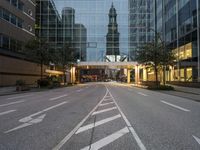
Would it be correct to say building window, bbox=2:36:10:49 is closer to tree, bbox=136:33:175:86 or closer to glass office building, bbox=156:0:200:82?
tree, bbox=136:33:175:86

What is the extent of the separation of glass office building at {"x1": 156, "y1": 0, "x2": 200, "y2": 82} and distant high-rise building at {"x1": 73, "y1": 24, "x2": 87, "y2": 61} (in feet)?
70.6

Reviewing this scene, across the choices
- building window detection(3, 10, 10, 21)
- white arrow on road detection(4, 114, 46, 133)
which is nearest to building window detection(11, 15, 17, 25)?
building window detection(3, 10, 10, 21)

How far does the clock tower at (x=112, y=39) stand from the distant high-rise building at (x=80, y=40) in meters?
6.21

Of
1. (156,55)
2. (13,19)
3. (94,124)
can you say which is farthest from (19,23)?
(94,124)

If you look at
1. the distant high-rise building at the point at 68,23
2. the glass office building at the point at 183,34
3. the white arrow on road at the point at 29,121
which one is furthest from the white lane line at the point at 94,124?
the distant high-rise building at the point at 68,23

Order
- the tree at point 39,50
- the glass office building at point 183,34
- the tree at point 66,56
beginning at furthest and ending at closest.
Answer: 1. the tree at point 66,56
2. the glass office building at point 183,34
3. the tree at point 39,50

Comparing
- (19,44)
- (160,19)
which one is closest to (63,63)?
(19,44)

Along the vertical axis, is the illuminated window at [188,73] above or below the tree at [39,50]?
below

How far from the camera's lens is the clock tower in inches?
3206

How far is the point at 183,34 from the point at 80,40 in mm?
33447

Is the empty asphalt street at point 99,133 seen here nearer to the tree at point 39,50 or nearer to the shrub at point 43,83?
the tree at point 39,50

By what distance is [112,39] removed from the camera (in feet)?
269

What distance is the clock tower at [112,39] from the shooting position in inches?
3206

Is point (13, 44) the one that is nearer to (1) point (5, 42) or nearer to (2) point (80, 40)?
(1) point (5, 42)
